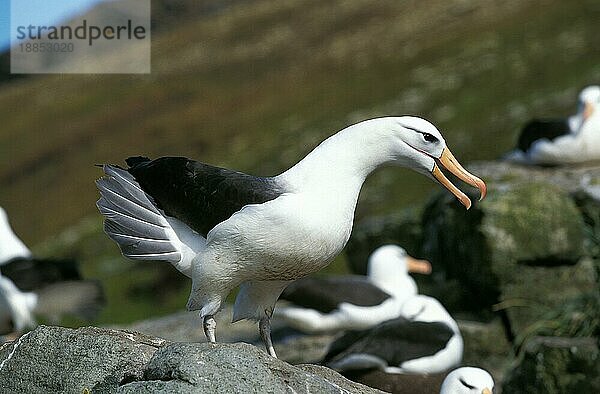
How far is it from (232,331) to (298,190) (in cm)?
735

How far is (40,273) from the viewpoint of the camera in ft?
43.8

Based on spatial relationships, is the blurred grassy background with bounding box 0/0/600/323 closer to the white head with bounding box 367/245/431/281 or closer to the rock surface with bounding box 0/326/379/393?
the white head with bounding box 367/245/431/281

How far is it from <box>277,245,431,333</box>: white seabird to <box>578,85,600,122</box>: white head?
323 cm

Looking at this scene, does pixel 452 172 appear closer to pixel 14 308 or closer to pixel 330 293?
pixel 330 293

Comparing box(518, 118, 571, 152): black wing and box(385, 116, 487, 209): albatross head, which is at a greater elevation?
box(385, 116, 487, 209): albatross head

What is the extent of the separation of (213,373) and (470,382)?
124 inches

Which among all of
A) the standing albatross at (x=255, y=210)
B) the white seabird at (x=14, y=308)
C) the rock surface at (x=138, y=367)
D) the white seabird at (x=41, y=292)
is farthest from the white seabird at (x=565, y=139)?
the rock surface at (x=138, y=367)

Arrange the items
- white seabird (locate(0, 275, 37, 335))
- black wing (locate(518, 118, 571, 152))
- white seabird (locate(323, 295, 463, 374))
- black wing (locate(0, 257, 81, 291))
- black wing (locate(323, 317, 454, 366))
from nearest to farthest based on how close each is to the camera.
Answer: white seabird (locate(323, 295, 463, 374)) < black wing (locate(323, 317, 454, 366)) < white seabird (locate(0, 275, 37, 335)) < black wing (locate(0, 257, 81, 291)) < black wing (locate(518, 118, 571, 152))

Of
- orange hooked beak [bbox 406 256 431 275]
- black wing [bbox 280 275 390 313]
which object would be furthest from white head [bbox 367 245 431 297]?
black wing [bbox 280 275 390 313]

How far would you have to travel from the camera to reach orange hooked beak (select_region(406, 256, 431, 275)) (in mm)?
12891

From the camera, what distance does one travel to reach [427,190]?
30984 millimetres

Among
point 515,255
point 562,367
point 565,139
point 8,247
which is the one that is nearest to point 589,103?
point 565,139

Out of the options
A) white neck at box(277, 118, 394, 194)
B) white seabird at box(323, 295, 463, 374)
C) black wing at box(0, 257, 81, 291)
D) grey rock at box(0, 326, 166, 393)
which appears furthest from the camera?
black wing at box(0, 257, 81, 291)

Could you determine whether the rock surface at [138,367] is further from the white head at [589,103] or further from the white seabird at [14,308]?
the white head at [589,103]
